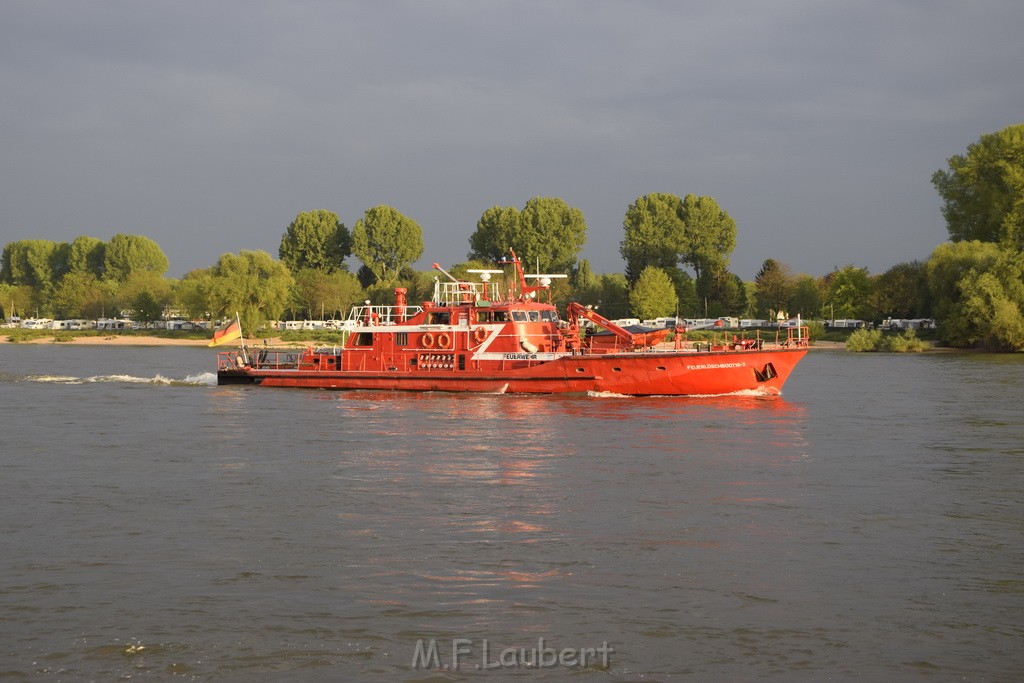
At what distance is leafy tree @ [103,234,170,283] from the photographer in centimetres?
17400

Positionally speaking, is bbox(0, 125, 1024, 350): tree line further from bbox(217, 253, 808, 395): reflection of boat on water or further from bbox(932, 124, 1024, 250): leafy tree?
bbox(217, 253, 808, 395): reflection of boat on water

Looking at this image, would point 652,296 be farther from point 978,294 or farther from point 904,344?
point 978,294

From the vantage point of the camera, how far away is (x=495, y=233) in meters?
127

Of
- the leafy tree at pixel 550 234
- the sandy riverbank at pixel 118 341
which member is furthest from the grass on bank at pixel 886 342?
the sandy riverbank at pixel 118 341

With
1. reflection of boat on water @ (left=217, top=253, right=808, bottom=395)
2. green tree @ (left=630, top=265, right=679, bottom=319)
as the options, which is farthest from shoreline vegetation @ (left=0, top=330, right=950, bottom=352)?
reflection of boat on water @ (left=217, top=253, right=808, bottom=395)

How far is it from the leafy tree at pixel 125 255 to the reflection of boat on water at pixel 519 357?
5391 inches

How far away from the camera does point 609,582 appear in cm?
1413

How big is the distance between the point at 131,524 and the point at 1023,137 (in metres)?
88.6

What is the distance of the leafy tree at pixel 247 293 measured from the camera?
11319 cm

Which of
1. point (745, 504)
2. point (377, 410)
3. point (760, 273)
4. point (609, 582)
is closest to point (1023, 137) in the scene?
point (760, 273)

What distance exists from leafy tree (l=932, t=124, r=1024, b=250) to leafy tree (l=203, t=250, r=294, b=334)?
67664 millimetres

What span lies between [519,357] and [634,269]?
290ft

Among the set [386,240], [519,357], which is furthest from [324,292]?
[519,357]

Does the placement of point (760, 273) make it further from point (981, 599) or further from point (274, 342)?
point (981, 599)
